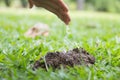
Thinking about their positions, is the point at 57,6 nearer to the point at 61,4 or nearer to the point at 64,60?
the point at 61,4

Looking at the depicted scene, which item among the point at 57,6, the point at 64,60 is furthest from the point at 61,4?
the point at 64,60

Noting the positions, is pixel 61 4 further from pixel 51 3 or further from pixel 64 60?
pixel 64 60

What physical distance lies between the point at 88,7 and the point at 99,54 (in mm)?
33165

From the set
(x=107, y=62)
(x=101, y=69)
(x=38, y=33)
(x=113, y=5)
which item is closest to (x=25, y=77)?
(x=101, y=69)

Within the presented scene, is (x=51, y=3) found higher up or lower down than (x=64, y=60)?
higher up

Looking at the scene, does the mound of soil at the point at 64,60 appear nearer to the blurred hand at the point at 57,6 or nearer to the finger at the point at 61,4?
the blurred hand at the point at 57,6

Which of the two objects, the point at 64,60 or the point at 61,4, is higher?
the point at 61,4

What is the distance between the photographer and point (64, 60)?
11.4 feet

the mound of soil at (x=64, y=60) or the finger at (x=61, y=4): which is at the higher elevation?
the finger at (x=61, y=4)

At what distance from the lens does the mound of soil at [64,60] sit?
3.40 meters

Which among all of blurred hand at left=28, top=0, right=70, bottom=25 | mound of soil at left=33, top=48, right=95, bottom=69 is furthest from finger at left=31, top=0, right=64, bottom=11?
mound of soil at left=33, top=48, right=95, bottom=69

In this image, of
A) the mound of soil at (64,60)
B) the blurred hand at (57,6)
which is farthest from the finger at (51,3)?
the mound of soil at (64,60)

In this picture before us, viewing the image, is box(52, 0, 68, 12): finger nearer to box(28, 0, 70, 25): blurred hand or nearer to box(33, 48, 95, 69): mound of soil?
box(28, 0, 70, 25): blurred hand

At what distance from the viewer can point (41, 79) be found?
9.71 ft
